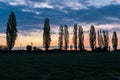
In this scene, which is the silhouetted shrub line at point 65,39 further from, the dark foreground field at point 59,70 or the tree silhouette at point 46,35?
the dark foreground field at point 59,70

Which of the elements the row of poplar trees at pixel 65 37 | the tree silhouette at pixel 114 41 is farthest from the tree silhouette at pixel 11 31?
the tree silhouette at pixel 114 41

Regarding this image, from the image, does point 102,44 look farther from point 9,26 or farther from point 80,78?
point 80,78

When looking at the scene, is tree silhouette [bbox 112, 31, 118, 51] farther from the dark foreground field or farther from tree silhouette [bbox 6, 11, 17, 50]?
the dark foreground field

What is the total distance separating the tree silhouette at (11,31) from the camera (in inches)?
4063

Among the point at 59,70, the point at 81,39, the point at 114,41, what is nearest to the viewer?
the point at 59,70

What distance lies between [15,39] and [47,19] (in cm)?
2860

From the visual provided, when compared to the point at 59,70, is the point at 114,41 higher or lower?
higher

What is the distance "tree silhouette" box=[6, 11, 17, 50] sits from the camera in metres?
103

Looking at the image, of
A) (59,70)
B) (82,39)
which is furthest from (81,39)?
(59,70)

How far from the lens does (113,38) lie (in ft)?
561

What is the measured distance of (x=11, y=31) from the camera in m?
108

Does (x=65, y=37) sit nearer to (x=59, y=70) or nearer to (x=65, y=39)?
(x=65, y=39)

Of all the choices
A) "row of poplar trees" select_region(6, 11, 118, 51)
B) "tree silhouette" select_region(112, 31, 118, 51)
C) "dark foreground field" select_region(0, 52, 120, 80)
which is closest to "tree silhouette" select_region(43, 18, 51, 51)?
"row of poplar trees" select_region(6, 11, 118, 51)

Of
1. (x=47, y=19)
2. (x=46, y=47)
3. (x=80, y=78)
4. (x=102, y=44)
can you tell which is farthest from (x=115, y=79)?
(x=102, y=44)
